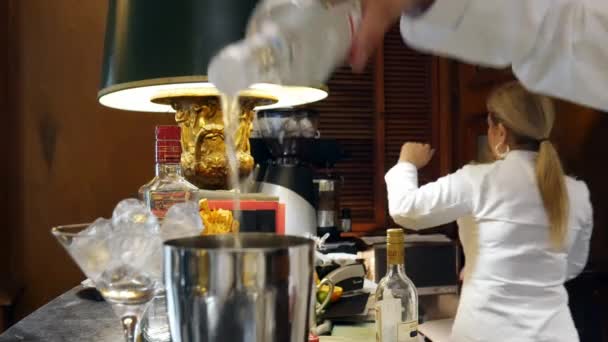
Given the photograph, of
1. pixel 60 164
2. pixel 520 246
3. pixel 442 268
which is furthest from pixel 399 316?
pixel 442 268

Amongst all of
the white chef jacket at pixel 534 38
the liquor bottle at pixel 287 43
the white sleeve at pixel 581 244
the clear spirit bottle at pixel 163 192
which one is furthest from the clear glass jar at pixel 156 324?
the white sleeve at pixel 581 244

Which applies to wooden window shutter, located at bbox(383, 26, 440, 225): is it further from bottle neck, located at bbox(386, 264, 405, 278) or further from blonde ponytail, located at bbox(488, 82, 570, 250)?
bottle neck, located at bbox(386, 264, 405, 278)

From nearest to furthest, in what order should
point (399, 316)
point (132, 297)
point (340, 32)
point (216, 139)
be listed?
point (132, 297), point (340, 32), point (399, 316), point (216, 139)

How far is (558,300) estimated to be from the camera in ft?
5.29

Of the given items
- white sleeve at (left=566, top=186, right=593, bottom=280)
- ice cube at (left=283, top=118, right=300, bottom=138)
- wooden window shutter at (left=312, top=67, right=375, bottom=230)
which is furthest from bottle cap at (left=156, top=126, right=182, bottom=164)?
wooden window shutter at (left=312, top=67, right=375, bottom=230)

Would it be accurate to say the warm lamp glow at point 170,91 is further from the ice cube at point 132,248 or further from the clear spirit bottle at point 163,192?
the ice cube at point 132,248

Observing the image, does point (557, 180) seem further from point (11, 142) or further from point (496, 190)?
point (11, 142)

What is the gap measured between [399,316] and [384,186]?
169cm

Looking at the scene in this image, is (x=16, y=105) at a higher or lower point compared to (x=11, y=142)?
higher

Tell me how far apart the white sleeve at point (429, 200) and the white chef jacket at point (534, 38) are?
0.81 metres

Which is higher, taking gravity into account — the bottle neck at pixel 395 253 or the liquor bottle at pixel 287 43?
the liquor bottle at pixel 287 43

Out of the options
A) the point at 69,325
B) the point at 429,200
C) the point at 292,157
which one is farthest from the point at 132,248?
the point at 429,200

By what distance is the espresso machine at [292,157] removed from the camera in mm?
1438

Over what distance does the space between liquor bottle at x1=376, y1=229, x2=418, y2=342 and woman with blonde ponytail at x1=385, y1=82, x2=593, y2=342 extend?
32.2 inches
